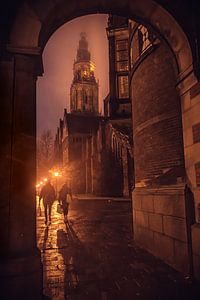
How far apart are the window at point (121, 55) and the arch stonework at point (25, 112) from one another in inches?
662

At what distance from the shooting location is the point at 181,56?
16.0 feet

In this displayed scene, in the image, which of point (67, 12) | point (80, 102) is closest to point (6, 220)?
point (67, 12)

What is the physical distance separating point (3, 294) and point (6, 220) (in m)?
0.95

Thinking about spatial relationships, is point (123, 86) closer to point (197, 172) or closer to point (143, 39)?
point (143, 39)

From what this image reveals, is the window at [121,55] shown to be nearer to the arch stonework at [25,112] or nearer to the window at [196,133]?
the arch stonework at [25,112]

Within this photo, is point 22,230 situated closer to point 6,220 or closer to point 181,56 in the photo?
point 6,220

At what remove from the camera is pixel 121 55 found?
840 inches

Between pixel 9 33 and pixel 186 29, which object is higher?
pixel 186 29

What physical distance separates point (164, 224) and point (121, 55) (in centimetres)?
1856

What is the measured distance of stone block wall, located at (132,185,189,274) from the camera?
187 inches

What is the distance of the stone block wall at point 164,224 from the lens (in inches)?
187

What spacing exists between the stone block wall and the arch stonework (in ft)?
1.34


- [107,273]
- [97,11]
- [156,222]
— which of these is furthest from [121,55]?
[107,273]

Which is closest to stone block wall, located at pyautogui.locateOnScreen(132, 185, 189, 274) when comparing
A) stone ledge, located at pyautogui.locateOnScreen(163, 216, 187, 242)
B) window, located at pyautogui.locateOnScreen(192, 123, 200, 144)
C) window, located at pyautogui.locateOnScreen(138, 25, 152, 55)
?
stone ledge, located at pyautogui.locateOnScreen(163, 216, 187, 242)
